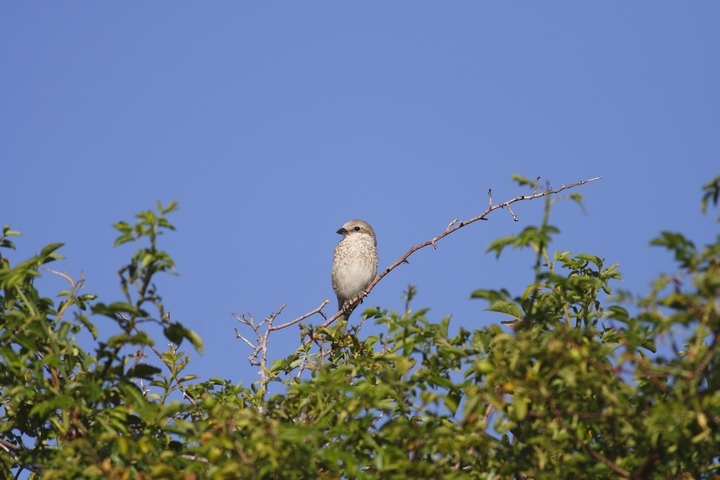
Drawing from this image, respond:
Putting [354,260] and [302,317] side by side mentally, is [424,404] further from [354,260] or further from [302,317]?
[354,260]

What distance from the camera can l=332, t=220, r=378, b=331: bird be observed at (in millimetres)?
12867

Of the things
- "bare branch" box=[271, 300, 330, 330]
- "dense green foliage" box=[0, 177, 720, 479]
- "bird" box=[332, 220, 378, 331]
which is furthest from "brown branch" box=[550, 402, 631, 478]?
"bird" box=[332, 220, 378, 331]

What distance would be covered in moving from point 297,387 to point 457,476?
0.85 meters

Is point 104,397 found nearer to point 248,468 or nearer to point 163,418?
point 163,418

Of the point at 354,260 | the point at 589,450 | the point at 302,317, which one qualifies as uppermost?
the point at 354,260

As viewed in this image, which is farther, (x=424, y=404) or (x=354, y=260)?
(x=354, y=260)

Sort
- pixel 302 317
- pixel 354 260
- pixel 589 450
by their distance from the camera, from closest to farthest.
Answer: pixel 589 450 → pixel 302 317 → pixel 354 260

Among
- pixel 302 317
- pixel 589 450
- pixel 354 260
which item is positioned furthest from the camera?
pixel 354 260

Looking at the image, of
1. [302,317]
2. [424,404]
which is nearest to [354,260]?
[302,317]

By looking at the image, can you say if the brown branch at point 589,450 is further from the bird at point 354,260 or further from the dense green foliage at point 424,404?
the bird at point 354,260

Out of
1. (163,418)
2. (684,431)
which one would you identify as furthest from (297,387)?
(684,431)

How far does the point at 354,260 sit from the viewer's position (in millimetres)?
12883

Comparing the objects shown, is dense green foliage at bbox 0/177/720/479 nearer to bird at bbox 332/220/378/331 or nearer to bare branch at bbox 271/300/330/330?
bare branch at bbox 271/300/330/330

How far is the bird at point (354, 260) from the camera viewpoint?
42.2 ft
